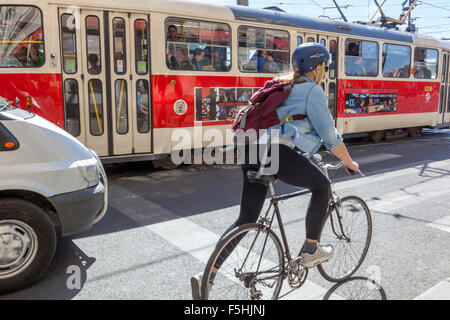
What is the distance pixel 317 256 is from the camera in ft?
10.8

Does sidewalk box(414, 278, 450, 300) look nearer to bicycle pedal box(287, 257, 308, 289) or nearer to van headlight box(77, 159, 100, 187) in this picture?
bicycle pedal box(287, 257, 308, 289)

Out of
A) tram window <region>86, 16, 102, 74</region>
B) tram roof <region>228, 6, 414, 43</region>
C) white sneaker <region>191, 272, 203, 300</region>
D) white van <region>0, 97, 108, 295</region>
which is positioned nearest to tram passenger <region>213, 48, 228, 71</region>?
tram roof <region>228, 6, 414, 43</region>

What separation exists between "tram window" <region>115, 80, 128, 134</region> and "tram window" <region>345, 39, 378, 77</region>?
629 centimetres

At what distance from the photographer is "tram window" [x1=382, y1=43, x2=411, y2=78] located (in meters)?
12.3

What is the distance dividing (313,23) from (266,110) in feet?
26.7

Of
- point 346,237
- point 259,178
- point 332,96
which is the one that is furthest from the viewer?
point 332,96

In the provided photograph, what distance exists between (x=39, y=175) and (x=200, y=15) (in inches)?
219

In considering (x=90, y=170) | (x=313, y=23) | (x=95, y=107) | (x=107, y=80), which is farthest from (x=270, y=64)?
(x=90, y=170)

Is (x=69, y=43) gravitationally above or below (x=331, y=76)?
above

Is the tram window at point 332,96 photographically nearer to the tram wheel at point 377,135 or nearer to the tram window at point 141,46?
the tram wheel at point 377,135

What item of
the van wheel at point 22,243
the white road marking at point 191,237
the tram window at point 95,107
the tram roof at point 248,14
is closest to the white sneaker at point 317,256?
the white road marking at point 191,237

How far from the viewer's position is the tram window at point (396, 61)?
40.3 feet

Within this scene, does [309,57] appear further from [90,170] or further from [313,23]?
[313,23]
